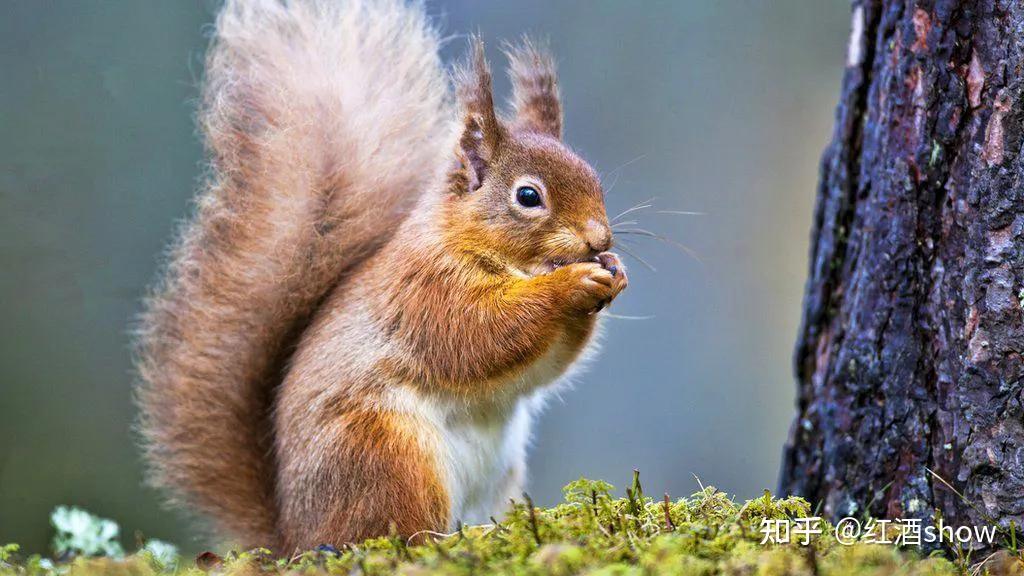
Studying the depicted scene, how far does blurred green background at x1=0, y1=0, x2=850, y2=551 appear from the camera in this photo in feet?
11.2

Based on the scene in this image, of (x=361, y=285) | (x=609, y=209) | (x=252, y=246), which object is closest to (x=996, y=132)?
(x=361, y=285)

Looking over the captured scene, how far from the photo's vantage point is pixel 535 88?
86.2 inches

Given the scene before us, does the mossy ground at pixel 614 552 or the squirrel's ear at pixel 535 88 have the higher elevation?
the squirrel's ear at pixel 535 88

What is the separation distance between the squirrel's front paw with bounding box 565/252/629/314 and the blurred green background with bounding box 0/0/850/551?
4.82ft

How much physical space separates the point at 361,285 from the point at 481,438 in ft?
1.38

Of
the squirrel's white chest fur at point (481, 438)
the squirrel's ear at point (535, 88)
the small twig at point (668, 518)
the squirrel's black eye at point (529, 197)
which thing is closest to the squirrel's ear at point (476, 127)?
the squirrel's black eye at point (529, 197)

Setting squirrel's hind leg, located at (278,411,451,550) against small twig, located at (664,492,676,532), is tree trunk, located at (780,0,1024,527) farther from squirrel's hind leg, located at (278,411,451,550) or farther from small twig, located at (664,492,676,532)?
squirrel's hind leg, located at (278,411,451,550)

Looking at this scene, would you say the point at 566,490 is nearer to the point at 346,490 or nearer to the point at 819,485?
the point at 346,490

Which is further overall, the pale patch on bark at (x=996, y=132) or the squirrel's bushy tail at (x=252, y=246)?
the squirrel's bushy tail at (x=252, y=246)

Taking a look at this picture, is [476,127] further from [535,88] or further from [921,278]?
[921,278]

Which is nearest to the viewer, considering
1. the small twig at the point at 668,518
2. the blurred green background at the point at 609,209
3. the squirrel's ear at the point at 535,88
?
the small twig at the point at 668,518

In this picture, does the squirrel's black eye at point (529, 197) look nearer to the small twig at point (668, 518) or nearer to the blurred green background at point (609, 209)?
the small twig at point (668, 518)

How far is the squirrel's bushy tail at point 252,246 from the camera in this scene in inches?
79.8

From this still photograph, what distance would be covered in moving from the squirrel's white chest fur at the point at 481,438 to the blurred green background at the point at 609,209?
138 centimetres
